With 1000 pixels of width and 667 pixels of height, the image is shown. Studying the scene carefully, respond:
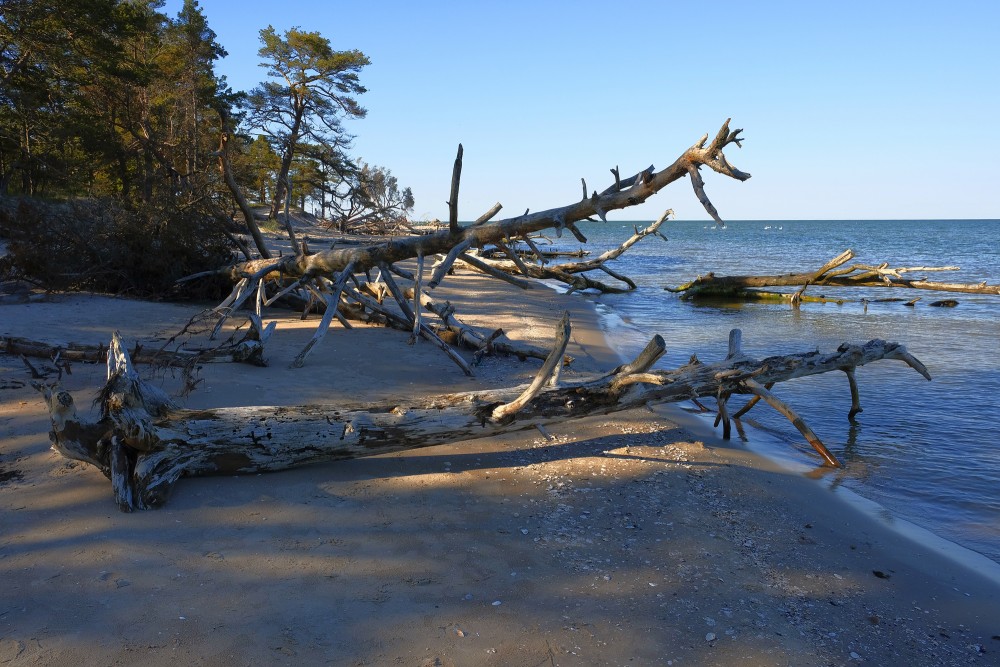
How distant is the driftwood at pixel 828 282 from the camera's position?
51.9 feet

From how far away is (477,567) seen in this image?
3.31m

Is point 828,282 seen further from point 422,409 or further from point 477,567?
point 477,567

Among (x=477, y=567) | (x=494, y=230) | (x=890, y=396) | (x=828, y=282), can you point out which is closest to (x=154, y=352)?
(x=494, y=230)

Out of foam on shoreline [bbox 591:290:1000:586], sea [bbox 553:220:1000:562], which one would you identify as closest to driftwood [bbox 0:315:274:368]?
foam on shoreline [bbox 591:290:1000:586]

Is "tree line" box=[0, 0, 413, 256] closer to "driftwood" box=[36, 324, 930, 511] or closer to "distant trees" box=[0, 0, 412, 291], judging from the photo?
"distant trees" box=[0, 0, 412, 291]

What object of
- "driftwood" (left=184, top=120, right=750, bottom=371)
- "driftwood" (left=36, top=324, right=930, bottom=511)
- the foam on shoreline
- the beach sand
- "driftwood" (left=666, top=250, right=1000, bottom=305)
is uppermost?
"driftwood" (left=184, top=120, right=750, bottom=371)

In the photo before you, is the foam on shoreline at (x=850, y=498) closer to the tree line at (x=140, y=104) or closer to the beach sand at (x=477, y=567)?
the beach sand at (x=477, y=567)

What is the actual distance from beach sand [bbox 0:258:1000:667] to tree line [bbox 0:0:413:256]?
22.5ft

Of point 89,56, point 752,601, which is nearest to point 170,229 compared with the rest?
point 752,601

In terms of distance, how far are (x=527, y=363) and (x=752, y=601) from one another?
16.0 feet

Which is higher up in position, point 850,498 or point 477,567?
point 477,567

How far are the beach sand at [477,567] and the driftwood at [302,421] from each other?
6.6 inches

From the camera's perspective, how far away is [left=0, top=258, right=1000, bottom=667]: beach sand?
106 inches

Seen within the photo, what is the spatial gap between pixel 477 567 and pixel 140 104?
72.2ft
